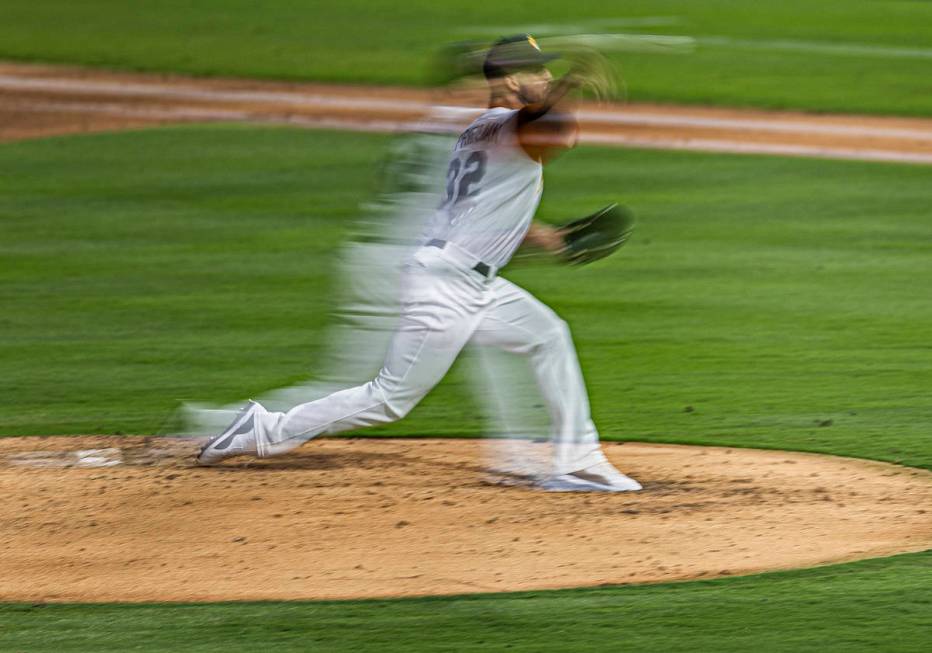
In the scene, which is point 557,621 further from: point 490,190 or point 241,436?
point 241,436

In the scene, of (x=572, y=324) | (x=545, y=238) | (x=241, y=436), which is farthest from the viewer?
(x=572, y=324)

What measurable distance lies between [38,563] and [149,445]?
62.7 inches

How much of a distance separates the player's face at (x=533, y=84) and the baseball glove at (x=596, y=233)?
0.66m

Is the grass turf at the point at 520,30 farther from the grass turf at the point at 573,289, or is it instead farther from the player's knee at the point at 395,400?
the player's knee at the point at 395,400

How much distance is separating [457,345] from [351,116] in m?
12.5

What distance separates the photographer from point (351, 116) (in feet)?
61.3

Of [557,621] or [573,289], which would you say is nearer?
[557,621]

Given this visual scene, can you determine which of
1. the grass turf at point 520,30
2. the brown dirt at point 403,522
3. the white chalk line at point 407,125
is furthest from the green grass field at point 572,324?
the grass turf at point 520,30

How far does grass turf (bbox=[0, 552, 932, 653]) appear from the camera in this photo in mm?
5074

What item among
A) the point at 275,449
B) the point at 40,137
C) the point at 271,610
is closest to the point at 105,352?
the point at 275,449

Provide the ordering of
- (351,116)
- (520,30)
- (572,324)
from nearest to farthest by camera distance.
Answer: (572,324) → (351,116) → (520,30)

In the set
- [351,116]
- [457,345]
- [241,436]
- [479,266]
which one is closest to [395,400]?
[457,345]

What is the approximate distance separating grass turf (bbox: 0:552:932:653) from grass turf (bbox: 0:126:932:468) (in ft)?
6.74

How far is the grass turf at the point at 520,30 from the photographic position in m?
20.8
